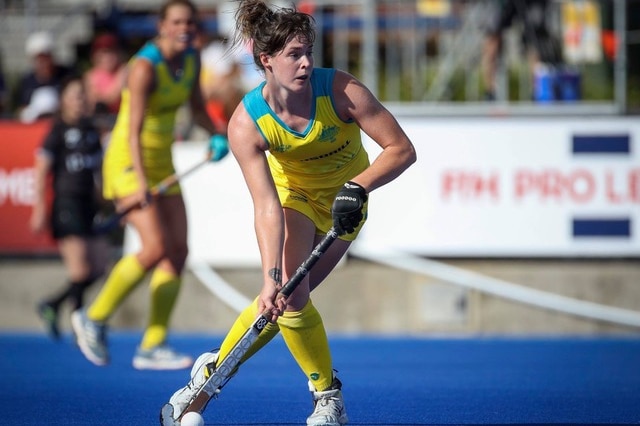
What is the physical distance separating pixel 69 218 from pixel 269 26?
5.53m

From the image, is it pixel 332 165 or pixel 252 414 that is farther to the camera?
pixel 252 414

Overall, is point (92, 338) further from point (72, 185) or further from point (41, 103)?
point (41, 103)

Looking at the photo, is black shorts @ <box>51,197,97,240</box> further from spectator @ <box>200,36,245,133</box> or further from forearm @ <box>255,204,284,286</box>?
forearm @ <box>255,204,284,286</box>

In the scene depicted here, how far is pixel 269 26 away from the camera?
5.11 m

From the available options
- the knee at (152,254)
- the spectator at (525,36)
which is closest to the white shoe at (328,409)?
the knee at (152,254)

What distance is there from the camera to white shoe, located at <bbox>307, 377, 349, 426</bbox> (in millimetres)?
5172

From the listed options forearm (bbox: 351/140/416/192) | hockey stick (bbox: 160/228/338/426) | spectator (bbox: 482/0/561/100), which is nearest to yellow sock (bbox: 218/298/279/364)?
hockey stick (bbox: 160/228/338/426)

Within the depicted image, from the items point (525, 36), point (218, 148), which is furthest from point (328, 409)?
point (525, 36)

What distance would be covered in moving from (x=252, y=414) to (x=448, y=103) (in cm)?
552

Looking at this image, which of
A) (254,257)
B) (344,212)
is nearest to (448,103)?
(254,257)

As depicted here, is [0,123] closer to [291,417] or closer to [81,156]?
[81,156]

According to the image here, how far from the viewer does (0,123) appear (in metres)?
11.1

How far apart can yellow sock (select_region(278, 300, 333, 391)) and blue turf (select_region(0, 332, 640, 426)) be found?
0.41 meters

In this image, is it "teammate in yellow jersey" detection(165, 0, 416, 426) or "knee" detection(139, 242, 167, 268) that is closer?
"teammate in yellow jersey" detection(165, 0, 416, 426)
